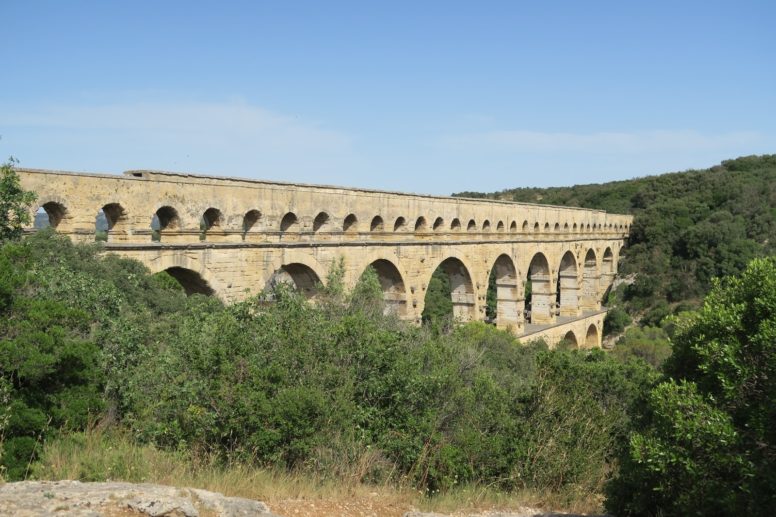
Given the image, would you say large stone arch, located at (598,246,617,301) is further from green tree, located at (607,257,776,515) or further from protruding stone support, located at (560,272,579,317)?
green tree, located at (607,257,776,515)

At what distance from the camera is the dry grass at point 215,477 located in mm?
5168

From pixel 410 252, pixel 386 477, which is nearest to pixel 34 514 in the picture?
pixel 386 477

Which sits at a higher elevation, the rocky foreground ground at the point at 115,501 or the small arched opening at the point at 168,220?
the small arched opening at the point at 168,220

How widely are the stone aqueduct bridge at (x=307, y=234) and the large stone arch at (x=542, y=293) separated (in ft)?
0.16

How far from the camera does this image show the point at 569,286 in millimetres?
34719

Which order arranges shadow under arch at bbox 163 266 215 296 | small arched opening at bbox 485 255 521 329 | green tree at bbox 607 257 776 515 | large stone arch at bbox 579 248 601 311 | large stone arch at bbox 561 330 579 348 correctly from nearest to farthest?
1. green tree at bbox 607 257 776 515
2. shadow under arch at bbox 163 266 215 296
3. small arched opening at bbox 485 255 521 329
4. large stone arch at bbox 561 330 579 348
5. large stone arch at bbox 579 248 601 311

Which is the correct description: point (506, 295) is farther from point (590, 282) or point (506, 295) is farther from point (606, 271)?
point (606, 271)

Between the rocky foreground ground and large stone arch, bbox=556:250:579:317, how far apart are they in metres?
31.0

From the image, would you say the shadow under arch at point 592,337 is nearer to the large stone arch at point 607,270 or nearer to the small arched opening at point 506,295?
the large stone arch at point 607,270

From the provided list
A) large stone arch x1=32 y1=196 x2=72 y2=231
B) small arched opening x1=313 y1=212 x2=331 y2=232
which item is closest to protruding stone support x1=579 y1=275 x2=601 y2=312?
small arched opening x1=313 y1=212 x2=331 y2=232

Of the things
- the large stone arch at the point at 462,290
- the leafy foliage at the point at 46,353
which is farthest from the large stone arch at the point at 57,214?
the large stone arch at the point at 462,290

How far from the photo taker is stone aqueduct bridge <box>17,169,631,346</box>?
37.0 feet

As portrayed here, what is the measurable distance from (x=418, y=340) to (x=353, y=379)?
327 centimetres

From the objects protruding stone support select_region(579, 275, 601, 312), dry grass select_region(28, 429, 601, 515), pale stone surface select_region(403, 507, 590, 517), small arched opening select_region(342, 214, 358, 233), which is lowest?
protruding stone support select_region(579, 275, 601, 312)
